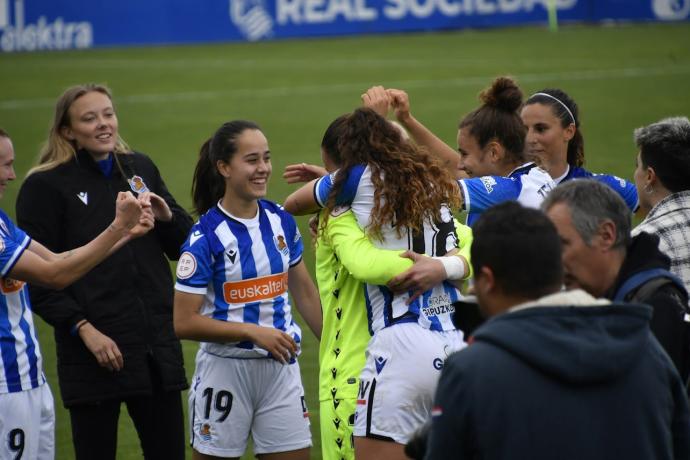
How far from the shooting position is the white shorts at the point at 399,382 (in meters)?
4.70

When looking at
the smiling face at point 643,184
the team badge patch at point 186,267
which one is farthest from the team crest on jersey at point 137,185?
the smiling face at point 643,184

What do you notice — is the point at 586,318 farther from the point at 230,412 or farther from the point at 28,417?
the point at 28,417

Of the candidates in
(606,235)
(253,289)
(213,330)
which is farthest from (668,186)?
(213,330)

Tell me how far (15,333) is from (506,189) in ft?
7.60

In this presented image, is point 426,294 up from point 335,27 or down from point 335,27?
down

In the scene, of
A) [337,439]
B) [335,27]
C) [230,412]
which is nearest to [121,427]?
[230,412]

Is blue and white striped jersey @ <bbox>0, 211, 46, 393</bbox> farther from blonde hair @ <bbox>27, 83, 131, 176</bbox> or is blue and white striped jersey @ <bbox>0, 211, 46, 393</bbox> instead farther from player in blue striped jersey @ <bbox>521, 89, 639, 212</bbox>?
player in blue striped jersey @ <bbox>521, 89, 639, 212</bbox>

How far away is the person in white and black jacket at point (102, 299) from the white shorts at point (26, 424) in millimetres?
329

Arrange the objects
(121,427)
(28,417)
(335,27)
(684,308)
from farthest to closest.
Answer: (335,27) → (121,427) → (28,417) → (684,308)

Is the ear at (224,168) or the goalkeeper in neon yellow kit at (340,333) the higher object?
the ear at (224,168)

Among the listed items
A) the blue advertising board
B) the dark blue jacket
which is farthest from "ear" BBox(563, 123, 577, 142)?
the blue advertising board

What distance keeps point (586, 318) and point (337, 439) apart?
2096 mm

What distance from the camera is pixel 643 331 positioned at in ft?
10.6

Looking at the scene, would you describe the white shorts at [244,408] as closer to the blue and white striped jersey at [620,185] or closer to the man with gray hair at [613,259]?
the blue and white striped jersey at [620,185]
